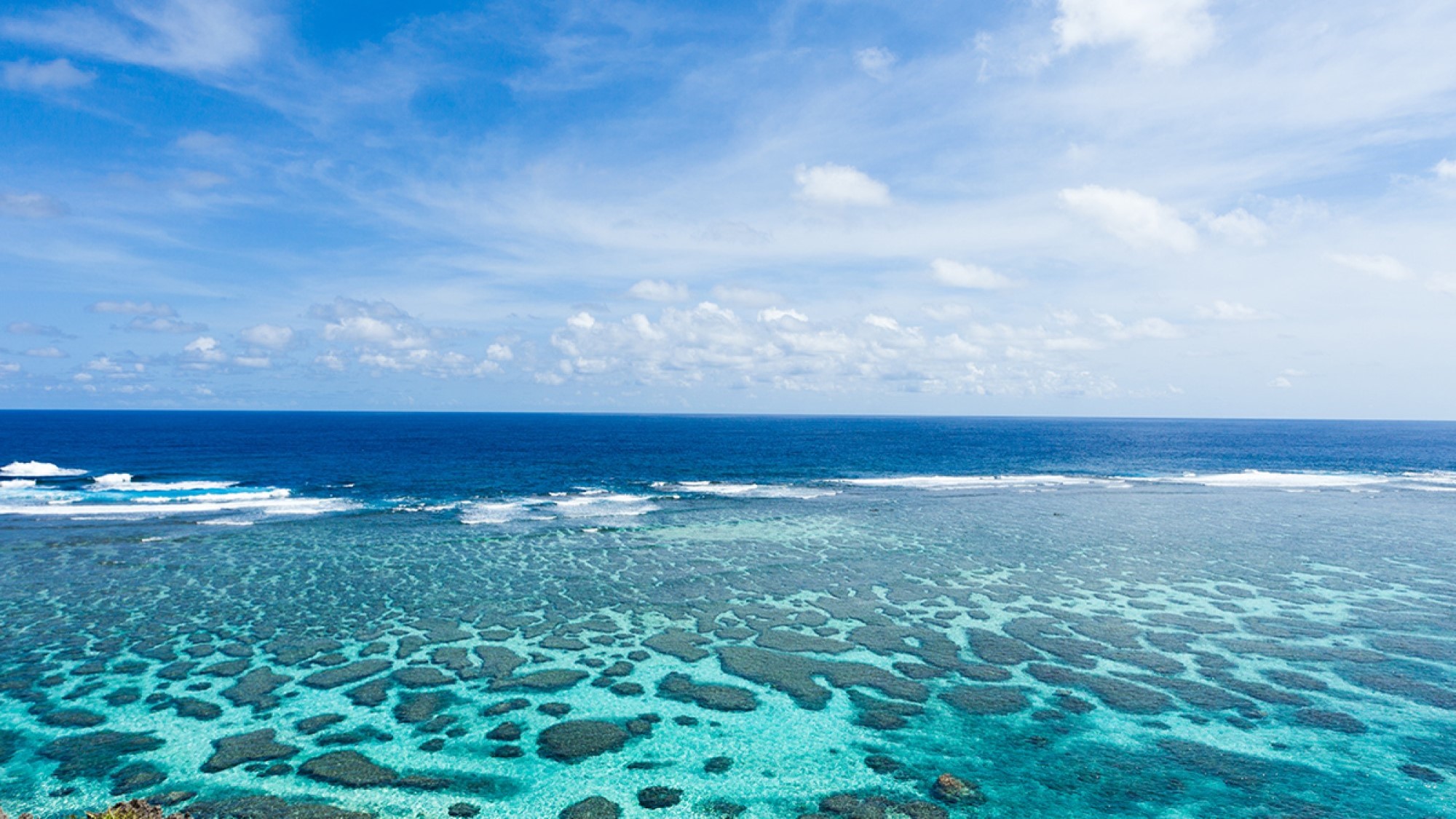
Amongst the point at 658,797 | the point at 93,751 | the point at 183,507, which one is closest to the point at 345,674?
the point at 93,751

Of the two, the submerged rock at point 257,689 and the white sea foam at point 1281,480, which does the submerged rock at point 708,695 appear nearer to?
the submerged rock at point 257,689

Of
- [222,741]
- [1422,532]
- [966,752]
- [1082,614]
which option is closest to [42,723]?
[222,741]

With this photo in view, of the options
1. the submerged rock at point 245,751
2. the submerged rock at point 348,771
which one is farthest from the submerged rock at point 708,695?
the submerged rock at point 245,751

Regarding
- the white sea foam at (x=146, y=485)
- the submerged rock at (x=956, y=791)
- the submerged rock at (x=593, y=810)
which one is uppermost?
the white sea foam at (x=146, y=485)

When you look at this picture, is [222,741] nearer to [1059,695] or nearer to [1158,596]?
[1059,695]

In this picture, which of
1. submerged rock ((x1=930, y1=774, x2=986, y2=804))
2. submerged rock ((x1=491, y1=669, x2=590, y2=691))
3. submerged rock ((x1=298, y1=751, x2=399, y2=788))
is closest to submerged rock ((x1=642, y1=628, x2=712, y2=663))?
submerged rock ((x1=491, y1=669, x2=590, y2=691))

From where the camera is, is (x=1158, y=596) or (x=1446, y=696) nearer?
(x=1446, y=696)
